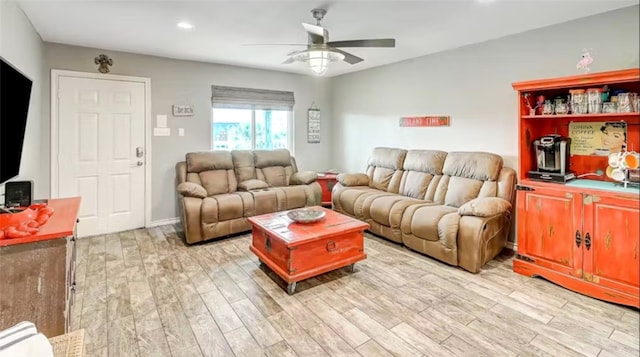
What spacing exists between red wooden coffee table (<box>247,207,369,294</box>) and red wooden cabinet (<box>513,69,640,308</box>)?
135 cm

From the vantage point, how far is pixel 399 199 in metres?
3.68

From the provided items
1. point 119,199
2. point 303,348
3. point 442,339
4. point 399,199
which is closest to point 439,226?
point 399,199

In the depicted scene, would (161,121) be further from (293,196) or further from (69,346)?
(69,346)

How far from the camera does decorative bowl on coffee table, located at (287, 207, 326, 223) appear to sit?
2.86 metres

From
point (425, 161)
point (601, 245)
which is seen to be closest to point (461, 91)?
point (425, 161)

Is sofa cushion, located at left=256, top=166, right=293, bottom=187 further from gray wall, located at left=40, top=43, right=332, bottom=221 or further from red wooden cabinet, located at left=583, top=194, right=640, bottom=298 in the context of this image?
red wooden cabinet, located at left=583, top=194, right=640, bottom=298

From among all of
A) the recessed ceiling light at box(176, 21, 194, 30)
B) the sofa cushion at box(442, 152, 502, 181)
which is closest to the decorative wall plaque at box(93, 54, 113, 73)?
the recessed ceiling light at box(176, 21, 194, 30)

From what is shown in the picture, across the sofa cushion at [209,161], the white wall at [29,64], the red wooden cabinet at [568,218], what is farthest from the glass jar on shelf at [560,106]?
the white wall at [29,64]

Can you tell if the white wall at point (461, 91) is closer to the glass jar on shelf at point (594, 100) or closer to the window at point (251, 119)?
the glass jar on shelf at point (594, 100)

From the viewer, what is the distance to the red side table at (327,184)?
5043mm

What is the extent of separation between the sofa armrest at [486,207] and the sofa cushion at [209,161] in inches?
115

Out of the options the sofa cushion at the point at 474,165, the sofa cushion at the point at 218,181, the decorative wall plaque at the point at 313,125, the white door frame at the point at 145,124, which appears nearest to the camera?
the sofa cushion at the point at 474,165

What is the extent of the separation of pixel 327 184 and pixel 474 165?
223 centimetres

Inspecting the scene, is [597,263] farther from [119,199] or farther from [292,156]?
[119,199]
